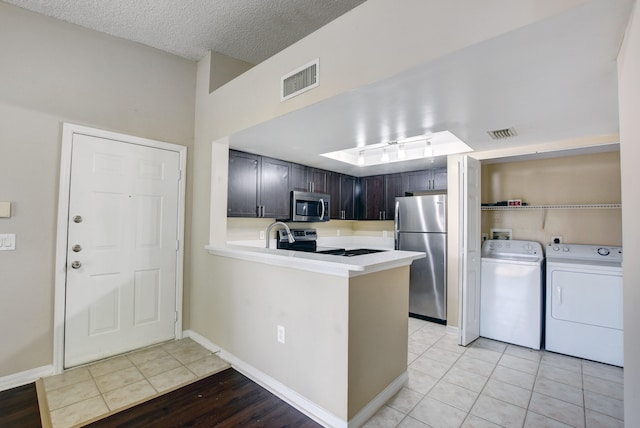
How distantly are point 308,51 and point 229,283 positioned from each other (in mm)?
2039

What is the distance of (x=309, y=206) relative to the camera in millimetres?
4211

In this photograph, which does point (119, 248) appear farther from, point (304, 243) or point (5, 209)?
point (304, 243)

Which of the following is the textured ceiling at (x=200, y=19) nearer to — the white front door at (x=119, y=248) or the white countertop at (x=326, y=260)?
the white front door at (x=119, y=248)

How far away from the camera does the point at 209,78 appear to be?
3.10m

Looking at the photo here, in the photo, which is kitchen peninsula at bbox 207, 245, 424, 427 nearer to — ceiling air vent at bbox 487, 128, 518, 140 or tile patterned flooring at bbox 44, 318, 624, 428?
tile patterned flooring at bbox 44, 318, 624, 428

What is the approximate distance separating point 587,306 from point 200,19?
14.5 ft

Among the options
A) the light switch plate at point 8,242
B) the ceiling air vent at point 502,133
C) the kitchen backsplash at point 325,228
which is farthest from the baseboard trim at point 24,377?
the ceiling air vent at point 502,133

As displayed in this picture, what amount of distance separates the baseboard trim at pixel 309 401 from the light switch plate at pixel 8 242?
6.19ft

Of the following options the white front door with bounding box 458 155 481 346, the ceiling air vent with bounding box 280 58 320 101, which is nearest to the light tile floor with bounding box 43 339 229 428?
the ceiling air vent with bounding box 280 58 320 101

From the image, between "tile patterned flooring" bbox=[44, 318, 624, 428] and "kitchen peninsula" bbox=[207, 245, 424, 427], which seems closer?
"kitchen peninsula" bbox=[207, 245, 424, 427]

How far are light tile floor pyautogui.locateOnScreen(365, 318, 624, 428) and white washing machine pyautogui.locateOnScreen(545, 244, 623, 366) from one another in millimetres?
148

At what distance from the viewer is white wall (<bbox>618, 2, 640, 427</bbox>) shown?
1061 millimetres

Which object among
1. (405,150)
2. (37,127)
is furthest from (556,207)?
(37,127)

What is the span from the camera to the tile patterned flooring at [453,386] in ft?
6.41
